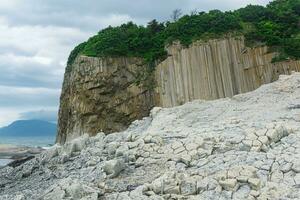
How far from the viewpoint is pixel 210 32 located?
3662 cm

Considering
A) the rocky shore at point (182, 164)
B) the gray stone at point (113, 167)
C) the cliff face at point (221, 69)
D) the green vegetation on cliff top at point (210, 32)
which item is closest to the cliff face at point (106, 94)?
the green vegetation on cliff top at point (210, 32)

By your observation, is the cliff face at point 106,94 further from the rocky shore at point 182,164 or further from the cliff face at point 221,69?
the rocky shore at point 182,164

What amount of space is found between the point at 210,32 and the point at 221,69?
387cm

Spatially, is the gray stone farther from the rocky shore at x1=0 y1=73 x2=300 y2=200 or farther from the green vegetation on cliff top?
the green vegetation on cliff top

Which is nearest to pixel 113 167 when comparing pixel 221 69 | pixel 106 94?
pixel 221 69

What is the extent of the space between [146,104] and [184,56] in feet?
17.9

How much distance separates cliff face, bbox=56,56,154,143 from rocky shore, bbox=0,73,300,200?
17916 millimetres

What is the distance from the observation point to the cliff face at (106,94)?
39.6 meters

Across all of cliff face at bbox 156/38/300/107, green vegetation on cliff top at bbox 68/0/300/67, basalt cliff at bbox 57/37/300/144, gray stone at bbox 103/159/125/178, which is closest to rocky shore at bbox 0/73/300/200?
gray stone at bbox 103/159/125/178

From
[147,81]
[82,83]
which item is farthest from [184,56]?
[82,83]

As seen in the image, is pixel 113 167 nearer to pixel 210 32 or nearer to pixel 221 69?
pixel 221 69

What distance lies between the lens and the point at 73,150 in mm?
19594

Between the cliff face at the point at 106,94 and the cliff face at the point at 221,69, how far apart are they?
198 inches

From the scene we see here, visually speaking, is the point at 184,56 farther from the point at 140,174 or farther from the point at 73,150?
the point at 140,174
